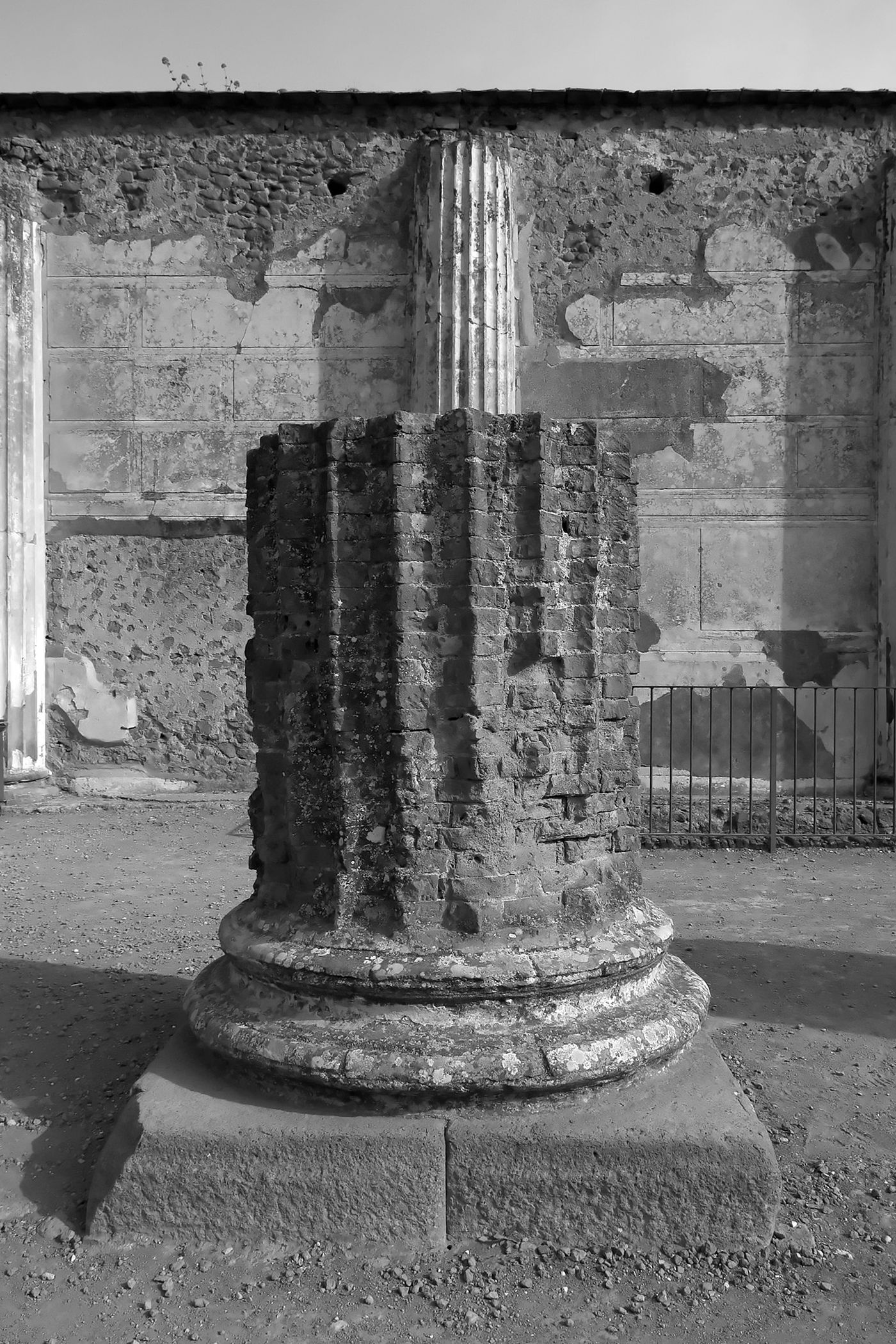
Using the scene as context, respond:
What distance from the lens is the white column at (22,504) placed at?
28.6 ft

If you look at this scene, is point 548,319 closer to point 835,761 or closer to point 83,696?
point 835,761

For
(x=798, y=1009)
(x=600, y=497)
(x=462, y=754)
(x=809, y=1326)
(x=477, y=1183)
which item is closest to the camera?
(x=809, y=1326)

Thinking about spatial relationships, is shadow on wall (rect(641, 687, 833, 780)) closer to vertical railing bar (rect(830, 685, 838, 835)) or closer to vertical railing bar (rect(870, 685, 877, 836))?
vertical railing bar (rect(830, 685, 838, 835))

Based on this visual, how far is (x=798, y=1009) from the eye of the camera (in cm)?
402

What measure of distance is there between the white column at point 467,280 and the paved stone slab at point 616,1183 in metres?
6.89

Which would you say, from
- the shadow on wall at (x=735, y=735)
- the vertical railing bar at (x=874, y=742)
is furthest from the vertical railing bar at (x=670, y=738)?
the vertical railing bar at (x=874, y=742)

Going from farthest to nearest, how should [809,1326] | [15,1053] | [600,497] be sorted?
[15,1053] < [600,497] < [809,1326]

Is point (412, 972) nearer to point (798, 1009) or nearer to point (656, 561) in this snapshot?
point (798, 1009)

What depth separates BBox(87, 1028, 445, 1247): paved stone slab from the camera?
7.89 feet

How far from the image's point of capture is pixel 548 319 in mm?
8797

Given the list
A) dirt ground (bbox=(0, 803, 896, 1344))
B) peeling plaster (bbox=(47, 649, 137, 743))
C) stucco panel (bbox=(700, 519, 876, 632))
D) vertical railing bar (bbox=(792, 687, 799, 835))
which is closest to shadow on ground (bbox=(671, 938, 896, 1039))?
dirt ground (bbox=(0, 803, 896, 1344))

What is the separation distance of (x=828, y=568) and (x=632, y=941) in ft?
21.8

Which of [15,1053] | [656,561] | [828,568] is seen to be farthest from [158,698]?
[828,568]

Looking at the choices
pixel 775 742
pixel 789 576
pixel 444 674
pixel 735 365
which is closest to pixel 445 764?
pixel 444 674
